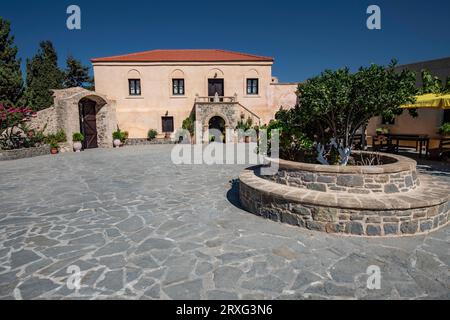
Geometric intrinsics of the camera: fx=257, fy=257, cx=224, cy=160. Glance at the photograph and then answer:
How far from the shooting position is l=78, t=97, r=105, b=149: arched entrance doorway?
20231 millimetres

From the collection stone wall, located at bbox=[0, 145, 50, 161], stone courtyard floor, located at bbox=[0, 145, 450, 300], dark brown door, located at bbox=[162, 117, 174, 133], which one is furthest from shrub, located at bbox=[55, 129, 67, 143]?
stone courtyard floor, located at bbox=[0, 145, 450, 300]

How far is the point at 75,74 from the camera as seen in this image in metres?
39.7

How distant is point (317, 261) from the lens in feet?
12.2

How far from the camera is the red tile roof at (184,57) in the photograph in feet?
79.2

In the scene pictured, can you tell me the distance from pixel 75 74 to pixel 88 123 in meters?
25.0

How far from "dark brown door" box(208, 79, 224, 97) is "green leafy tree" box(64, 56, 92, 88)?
85.1ft

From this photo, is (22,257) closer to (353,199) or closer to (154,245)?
(154,245)

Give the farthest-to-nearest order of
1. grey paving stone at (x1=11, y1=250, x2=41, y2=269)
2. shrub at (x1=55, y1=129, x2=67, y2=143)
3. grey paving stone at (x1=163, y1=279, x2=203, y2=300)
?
shrub at (x1=55, y1=129, x2=67, y2=143), grey paving stone at (x1=11, y1=250, x2=41, y2=269), grey paving stone at (x1=163, y1=279, x2=203, y2=300)

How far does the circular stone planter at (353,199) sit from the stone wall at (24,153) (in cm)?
1514

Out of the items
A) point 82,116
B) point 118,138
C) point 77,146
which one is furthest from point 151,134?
point 77,146

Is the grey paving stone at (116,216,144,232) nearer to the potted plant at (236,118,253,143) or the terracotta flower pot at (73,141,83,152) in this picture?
the terracotta flower pot at (73,141,83,152)

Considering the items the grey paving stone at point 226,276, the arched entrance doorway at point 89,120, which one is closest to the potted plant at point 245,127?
the arched entrance doorway at point 89,120
